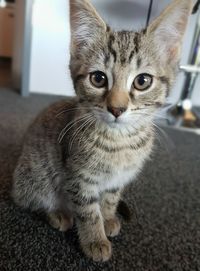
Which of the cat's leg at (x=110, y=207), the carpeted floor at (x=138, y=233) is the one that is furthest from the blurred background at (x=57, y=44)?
the cat's leg at (x=110, y=207)

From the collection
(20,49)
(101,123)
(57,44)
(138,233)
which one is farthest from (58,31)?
(138,233)

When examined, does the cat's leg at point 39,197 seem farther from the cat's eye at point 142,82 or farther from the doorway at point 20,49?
the doorway at point 20,49

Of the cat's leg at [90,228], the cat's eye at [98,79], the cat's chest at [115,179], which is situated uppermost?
the cat's eye at [98,79]

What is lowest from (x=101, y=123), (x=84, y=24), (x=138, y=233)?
(x=138, y=233)

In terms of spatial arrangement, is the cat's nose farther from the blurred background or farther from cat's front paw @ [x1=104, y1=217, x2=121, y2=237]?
the blurred background

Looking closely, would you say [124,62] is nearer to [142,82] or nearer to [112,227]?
[142,82]

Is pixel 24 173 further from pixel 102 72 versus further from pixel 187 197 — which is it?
pixel 187 197

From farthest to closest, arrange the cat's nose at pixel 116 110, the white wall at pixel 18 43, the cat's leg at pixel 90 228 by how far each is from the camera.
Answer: the white wall at pixel 18 43
the cat's leg at pixel 90 228
the cat's nose at pixel 116 110
